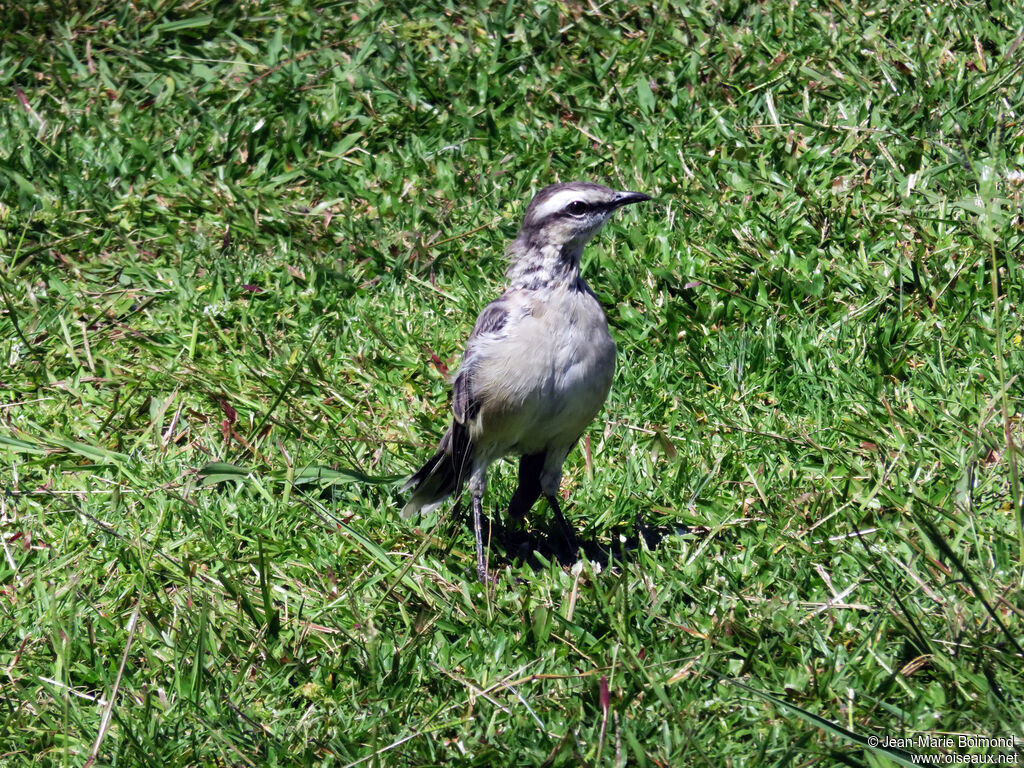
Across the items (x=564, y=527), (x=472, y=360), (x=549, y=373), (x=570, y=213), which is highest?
(x=570, y=213)

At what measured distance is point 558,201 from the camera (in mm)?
5312

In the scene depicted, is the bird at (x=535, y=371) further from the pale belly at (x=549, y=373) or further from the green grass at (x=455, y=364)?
the green grass at (x=455, y=364)

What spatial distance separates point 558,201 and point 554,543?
1608 millimetres

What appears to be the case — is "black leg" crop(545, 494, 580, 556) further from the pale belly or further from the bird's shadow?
the pale belly

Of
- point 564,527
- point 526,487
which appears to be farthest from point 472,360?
point 564,527

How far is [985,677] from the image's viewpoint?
3.90 metres

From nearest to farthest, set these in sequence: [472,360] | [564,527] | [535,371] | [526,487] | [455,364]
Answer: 1. [535,371]
2. [472,360]
3. [564,527]
4. [526,487]
5. [455,364]

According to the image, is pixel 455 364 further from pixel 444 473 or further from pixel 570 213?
pixel 570 213

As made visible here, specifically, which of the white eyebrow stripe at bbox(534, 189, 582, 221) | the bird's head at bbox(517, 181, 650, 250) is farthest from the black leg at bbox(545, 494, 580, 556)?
the white eyebrow stripe at bbox(534, 189, 582, 221)

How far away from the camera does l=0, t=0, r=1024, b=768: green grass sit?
421cm

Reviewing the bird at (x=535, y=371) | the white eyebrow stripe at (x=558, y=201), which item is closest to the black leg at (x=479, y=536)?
the bird at (x=535, y=371)

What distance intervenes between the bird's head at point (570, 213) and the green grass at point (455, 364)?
3.21ft

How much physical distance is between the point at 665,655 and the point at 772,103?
4.71 metres

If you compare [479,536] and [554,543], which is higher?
[479,536]
